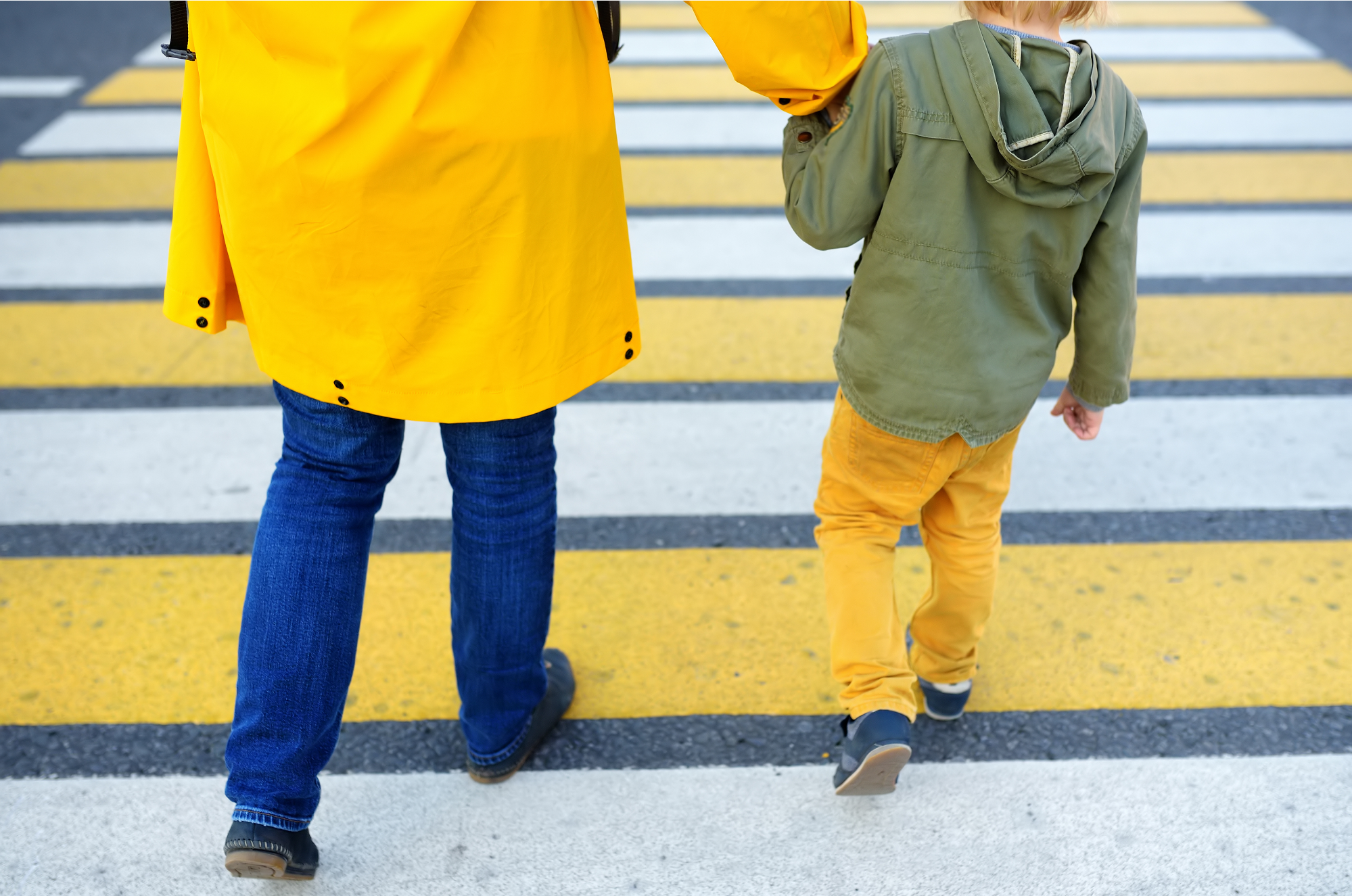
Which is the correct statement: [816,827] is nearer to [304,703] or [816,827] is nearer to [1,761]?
[304,703]

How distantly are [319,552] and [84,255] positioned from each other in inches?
124

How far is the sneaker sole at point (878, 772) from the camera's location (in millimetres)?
1960

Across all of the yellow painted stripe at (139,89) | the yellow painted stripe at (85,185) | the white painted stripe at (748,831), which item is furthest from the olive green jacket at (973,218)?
the yellow painted stripe at (139,89)

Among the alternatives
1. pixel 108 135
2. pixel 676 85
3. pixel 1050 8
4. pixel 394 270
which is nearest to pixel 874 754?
pixel 394 270

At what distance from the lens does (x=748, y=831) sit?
2078mm

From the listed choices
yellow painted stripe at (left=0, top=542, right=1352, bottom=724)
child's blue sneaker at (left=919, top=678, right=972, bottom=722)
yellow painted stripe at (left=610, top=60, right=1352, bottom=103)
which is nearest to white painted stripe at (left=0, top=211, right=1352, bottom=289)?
yellow painted stripe at (left=610, top=60, right=1352, bottom=103)

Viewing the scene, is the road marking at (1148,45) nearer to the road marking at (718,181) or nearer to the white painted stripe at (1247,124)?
the white painted stripe at (1247,124)

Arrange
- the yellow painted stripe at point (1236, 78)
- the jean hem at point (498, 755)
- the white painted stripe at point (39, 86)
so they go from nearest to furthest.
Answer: the jean hem at point (498, 755)
the yellow painted stripe at point (1236, 78)
the white painted stripe at point (39, 86)

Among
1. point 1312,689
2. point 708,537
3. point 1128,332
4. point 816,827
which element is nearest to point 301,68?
point 1128,332

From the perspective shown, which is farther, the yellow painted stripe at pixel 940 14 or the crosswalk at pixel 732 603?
the yellow painted stripe at pixel 940 14

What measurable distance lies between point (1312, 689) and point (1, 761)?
2583 millimetres

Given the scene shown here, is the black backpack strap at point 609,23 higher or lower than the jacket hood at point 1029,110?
higher

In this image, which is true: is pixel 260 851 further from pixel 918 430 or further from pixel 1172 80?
pixel 1172 80

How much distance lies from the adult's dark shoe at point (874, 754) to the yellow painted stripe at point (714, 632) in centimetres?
35
